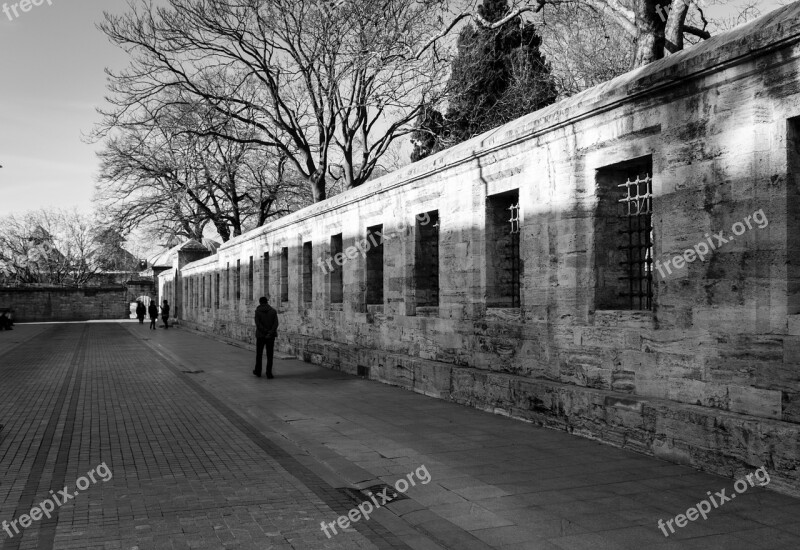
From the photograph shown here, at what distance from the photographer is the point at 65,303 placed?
188 feet

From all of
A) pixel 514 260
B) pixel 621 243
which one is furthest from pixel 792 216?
pixel 514 260

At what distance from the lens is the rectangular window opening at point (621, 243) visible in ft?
27.6

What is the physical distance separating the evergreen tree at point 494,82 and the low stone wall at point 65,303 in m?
41.7

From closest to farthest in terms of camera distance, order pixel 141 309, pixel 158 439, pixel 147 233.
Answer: pixel 158 439
pixel 147 233
pixel 141 309

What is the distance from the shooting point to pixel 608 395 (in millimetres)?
7703

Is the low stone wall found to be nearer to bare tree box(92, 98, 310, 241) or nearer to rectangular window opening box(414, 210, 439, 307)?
bare tree box(92, 98, 310, 241)

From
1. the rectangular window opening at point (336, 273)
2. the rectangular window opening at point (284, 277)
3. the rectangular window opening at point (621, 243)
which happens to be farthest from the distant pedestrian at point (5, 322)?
the rectangular window opening at point (621, 243)

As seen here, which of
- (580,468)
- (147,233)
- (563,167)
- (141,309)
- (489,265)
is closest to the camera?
(580,468)

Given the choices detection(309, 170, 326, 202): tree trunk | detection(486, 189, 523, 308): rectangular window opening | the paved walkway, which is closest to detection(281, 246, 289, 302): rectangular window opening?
detection(309, 170, 326, 202): tree trunk

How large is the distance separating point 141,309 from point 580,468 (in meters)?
43.8

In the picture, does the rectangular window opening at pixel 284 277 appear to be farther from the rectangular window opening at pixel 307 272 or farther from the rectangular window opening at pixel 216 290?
the rectangular window opening at pixel 216 290

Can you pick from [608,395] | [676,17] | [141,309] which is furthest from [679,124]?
[141,309]

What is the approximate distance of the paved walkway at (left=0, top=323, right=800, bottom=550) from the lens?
488 centimetres

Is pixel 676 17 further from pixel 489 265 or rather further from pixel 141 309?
pixel 141 309
